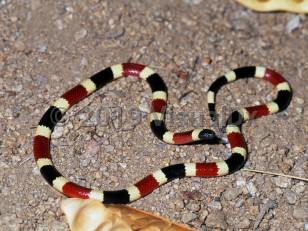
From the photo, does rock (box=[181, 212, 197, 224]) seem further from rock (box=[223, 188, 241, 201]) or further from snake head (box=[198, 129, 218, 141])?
snake head (box=[198, 129, 218, 141])

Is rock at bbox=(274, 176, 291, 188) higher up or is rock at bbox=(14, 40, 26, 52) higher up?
rock at bbox=(14, 40, 26, 52)

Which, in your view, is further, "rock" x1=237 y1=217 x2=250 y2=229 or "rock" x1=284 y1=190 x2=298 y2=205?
"rock" x1=284 y1=190 x2=298 y2=205

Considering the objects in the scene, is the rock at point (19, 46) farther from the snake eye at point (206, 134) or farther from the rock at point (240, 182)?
the rock at point (240, 182)

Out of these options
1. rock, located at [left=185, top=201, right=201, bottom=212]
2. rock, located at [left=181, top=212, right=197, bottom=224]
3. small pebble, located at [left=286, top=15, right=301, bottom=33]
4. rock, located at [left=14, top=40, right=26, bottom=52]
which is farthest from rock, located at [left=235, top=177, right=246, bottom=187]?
rock, located at [left=14, top=40, right=26, bottom=52]

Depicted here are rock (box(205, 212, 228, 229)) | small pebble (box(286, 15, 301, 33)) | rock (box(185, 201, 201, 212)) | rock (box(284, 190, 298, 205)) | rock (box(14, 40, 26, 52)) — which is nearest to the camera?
rock (box(205, 212, 228, 229))

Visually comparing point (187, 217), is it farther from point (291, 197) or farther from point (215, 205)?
point (291, 197)

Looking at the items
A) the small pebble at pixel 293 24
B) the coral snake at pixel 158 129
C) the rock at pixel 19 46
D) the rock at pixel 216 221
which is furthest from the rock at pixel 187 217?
the small pebble at pixel 293 24

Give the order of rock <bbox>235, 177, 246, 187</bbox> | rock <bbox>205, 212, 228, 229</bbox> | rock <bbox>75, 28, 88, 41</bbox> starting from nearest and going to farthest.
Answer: rock <bbox>205, 212, 228, 229</bbox> < rock <bbox>235, 177, 246, 187</bbox> < rock <bbox>75, 28, 88, 41</bbox>

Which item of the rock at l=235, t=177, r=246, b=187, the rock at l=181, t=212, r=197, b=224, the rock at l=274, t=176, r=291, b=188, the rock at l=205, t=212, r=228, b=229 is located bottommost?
the rock at l=205, t=212, r=228, b=229
